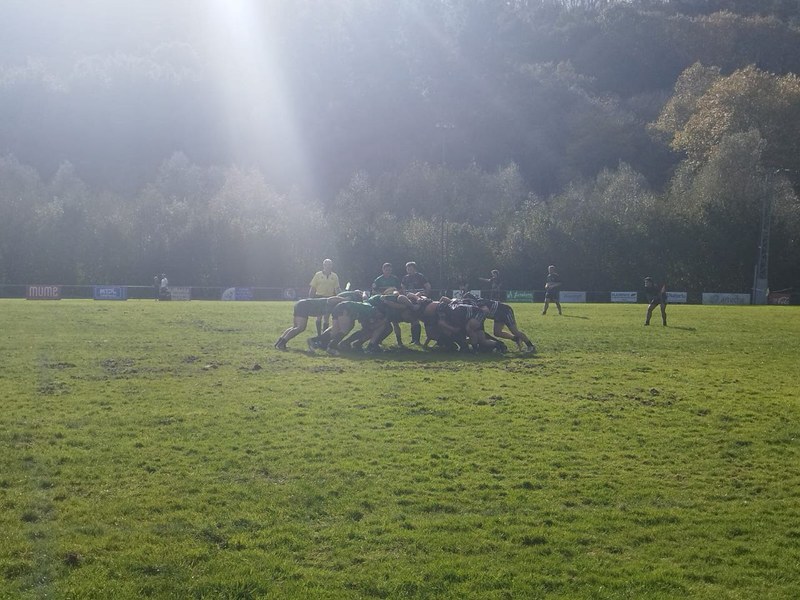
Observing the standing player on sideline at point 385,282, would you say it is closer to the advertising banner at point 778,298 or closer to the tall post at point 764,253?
the tall post at point 764,253

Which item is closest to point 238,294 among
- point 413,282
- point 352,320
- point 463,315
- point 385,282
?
point 413,282

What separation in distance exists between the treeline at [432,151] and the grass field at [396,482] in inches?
1885

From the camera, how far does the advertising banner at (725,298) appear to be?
191 feet

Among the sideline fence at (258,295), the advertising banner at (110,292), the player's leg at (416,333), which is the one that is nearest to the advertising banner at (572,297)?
the sideline fence at (258,295)

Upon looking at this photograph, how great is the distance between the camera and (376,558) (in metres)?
6.16

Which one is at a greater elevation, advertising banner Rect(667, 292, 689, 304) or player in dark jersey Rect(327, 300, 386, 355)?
advertising banner Rect(667, 292, 689, 304)

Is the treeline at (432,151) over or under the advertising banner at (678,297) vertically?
over

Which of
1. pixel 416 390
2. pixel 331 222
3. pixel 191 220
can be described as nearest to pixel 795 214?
pixel 331 222

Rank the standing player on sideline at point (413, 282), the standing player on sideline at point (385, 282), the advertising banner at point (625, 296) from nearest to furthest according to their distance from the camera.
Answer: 1. the standing player on sideline at point (385, 282)
2. the standing player on sideline at point (413, 282)
3. the advertising banner at point (625, 296)

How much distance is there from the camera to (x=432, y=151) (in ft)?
337

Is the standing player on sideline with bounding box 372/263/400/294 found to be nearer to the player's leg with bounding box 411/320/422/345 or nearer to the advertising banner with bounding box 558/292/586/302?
the player's leg with bounding box 411/320/422/345

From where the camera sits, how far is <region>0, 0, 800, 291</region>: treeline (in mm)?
68000

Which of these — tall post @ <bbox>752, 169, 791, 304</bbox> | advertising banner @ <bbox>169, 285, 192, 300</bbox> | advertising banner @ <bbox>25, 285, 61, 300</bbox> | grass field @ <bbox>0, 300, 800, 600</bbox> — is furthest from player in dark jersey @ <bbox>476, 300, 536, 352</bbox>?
tall post @ <bbox>752, 169, 791, 304</bbox>

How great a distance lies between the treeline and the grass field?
47878 millimetres
